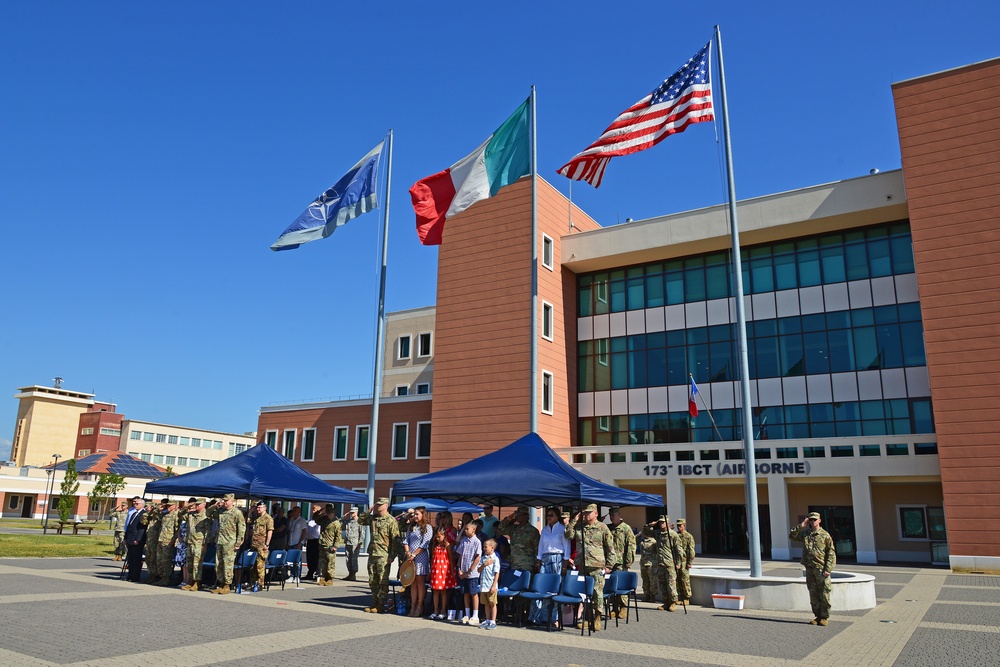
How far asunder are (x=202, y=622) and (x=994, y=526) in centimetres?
2497

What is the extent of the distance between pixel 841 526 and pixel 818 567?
70.5 ft

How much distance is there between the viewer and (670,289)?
37.3 m

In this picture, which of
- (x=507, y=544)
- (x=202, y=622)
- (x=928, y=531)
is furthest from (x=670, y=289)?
(x=202, y=622)

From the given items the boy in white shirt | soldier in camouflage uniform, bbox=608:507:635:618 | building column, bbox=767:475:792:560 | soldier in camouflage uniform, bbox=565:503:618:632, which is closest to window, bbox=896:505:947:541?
building column, bbox=767:475:792:560

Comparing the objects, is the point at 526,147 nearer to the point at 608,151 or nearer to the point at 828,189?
the point at 608,151

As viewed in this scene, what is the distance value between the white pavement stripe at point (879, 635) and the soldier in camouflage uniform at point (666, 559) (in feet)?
9.87

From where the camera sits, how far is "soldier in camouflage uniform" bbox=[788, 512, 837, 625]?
1265 centimetres

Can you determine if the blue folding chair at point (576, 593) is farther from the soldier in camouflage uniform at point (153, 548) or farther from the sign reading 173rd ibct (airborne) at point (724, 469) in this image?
the sign reading 173rd ibct (airborne) at point (724, 469)

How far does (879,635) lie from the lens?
11648 mm

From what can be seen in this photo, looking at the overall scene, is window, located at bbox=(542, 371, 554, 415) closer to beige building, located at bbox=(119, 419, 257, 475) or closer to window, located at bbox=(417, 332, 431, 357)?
window, located at bbox=(417, 332, 431, 357)

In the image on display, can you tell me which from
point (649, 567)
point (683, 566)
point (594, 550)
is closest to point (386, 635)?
point (594, 550)

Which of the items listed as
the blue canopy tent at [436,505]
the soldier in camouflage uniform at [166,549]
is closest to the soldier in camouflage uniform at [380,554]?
the soldier in camouflage uniform at [166,549]

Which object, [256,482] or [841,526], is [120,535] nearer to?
[256,482]

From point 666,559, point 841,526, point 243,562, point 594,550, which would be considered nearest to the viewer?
point 594,550
